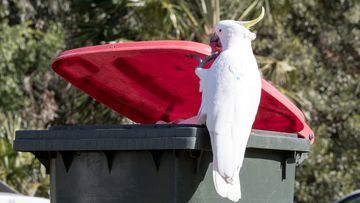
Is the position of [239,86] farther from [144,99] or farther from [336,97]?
[336,97]

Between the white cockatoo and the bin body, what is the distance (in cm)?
15

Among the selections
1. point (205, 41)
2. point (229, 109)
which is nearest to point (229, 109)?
point (229, 109)

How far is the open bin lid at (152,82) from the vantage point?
6062 mm

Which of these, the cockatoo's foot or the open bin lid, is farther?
the open bin lid

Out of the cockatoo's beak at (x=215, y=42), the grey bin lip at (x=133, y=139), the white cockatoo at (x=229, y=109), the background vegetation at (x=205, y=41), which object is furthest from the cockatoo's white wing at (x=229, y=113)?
the background vegetation at (x=205, y=41)

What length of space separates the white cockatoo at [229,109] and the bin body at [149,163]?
0.15m

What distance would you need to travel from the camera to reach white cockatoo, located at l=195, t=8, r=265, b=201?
17.2ft

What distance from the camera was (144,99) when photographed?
6.94 metres

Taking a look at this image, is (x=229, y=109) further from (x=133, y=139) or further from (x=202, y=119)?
(x=133, y=139)

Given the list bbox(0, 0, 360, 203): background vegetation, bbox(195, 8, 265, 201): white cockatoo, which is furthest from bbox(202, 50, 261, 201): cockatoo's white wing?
bbox(0, 0, 360, 203): background vegetation

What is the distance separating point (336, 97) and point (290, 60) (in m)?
1.29

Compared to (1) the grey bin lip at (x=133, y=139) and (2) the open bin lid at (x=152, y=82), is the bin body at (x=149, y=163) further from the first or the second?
(2) the open bin lid at (x=152, y=82)

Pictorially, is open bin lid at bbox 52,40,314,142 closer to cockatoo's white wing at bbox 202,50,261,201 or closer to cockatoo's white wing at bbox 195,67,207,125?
cockatoo's white wing at bbox 195,67,207,125

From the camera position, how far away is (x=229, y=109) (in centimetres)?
535
